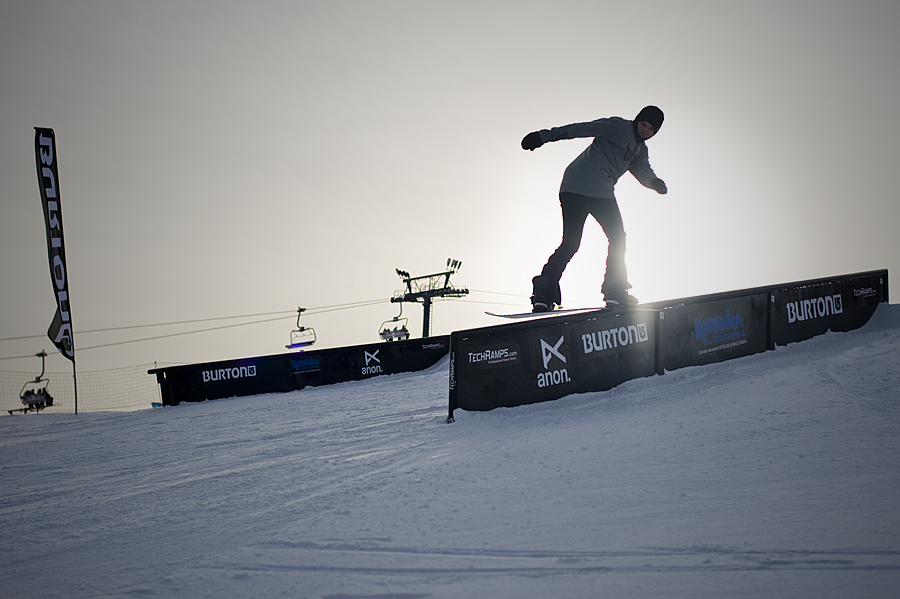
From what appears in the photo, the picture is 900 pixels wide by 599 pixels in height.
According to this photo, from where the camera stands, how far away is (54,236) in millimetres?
15469

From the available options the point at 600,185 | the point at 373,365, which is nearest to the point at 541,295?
the point at 600,185

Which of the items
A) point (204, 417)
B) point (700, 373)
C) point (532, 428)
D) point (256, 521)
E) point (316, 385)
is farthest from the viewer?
point (316, 385)

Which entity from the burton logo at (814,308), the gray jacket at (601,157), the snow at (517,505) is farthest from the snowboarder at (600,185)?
the burton logo at (814,308)

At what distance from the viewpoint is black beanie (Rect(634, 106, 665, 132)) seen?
5062mm

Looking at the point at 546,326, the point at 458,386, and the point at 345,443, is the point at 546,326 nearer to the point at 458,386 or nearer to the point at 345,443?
the point at 458,386

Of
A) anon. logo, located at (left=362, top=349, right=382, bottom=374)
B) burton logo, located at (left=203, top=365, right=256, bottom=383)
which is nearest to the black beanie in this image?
anon. logo, located at (left=362, top=349, right=382, bottom=374)

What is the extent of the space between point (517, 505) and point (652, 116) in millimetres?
4238

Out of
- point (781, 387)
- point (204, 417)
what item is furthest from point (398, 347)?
point (781, 387)

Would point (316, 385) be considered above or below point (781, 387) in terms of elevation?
below

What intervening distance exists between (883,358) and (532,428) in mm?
3733

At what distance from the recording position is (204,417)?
7410 mm

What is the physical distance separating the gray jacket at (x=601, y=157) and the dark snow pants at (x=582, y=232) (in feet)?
0.32

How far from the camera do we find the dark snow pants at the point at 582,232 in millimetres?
5203

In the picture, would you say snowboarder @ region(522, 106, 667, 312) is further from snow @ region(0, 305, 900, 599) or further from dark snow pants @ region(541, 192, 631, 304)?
snow @ region(0, 305, 900, 599)
